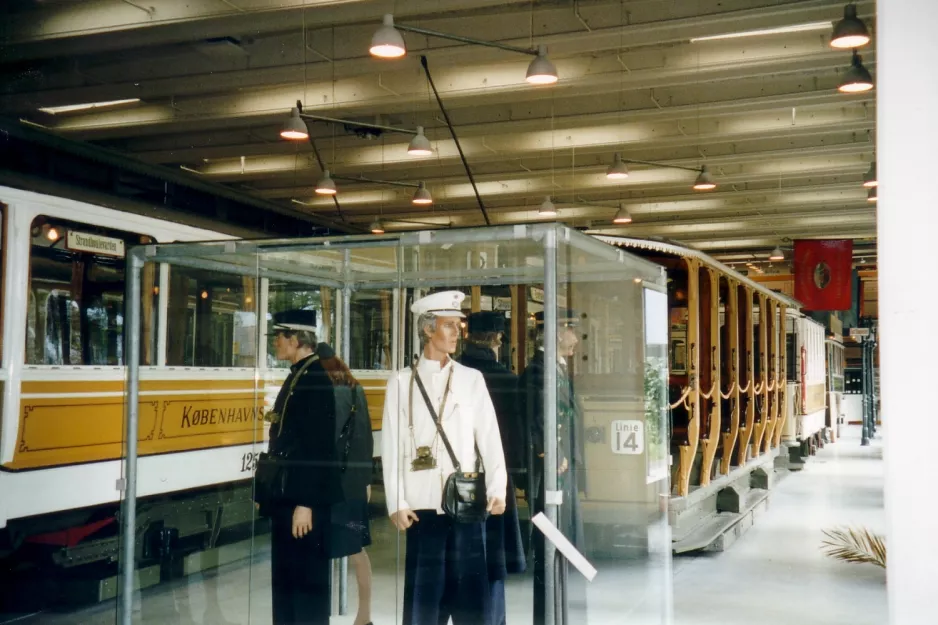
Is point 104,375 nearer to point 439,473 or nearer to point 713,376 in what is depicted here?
point 439,473

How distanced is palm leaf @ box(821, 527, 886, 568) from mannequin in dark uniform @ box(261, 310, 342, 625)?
342cm

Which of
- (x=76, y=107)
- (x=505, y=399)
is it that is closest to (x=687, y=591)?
(x=505, y=399)

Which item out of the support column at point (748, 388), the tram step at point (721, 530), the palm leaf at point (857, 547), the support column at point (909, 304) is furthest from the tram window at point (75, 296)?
the support column at point (748, 388)

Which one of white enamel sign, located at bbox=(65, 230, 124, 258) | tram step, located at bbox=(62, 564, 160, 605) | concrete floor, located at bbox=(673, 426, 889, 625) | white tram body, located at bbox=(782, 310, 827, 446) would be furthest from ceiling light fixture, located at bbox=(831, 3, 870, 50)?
white tram body, located at bbox=(782, 310, 827, 446)

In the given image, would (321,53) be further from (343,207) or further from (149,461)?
(343,207)

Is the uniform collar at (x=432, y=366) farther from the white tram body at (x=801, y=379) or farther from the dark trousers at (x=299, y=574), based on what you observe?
the white tram body at (x=801, y=379)

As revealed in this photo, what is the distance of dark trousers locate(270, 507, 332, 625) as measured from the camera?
4.57m

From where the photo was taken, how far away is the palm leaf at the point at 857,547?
5930mm

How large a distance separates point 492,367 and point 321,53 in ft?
15.6

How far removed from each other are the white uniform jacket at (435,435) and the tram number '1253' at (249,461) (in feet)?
3.13

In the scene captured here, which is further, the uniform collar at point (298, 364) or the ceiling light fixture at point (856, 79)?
the ceiling light fixture at point (856, 79)

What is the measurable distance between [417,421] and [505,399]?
0.44 meters

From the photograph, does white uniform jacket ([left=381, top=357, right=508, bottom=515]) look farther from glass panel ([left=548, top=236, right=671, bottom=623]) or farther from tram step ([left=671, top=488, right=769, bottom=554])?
tram step ([left=671, top=488, right=769, bottom=554])

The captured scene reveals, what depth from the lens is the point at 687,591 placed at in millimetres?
6586
